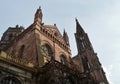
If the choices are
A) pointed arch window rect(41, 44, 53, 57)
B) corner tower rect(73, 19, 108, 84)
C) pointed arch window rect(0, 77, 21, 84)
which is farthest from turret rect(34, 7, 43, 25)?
pointed arch window rect(0, 77, 21, 84)

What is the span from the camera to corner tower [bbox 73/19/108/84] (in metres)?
26.8

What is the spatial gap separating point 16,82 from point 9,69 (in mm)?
1355


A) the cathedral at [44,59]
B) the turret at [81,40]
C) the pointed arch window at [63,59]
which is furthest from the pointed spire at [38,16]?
the turret at [81,40]

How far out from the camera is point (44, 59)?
22.0 metres

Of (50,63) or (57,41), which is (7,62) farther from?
(57,41)

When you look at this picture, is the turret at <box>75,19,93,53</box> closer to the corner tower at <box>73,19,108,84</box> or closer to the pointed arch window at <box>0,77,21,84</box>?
the corner tower at <box>73,19,108,84</box>

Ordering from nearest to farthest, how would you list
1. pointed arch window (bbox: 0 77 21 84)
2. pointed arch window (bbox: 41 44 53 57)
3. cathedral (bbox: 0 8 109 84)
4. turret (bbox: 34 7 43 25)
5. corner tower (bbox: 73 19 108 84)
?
1. pointed arch window (bbox: 0 77 21 84)
2. cathedral (bbox: 0 8 109 84)
3. pointed arch window (bbox: 41 44 53 57)
4. turret (bbox: 34 7 43 25)
5. corner tower (bbox: 73 19 108 84)

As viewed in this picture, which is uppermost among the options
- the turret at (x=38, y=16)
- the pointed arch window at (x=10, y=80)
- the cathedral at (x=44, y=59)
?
the turret at (x=38, y=16)

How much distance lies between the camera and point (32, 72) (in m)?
17.3

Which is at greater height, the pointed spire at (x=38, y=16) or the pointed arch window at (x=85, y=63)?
the pointed spire at (x=38, y=16)

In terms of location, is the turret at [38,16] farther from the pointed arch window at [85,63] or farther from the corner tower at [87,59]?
A: the pointed arch window at [85,63]

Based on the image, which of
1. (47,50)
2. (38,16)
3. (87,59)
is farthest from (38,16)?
(87,59)

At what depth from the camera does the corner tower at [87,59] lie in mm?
26809

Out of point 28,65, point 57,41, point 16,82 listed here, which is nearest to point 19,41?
point 57,41
